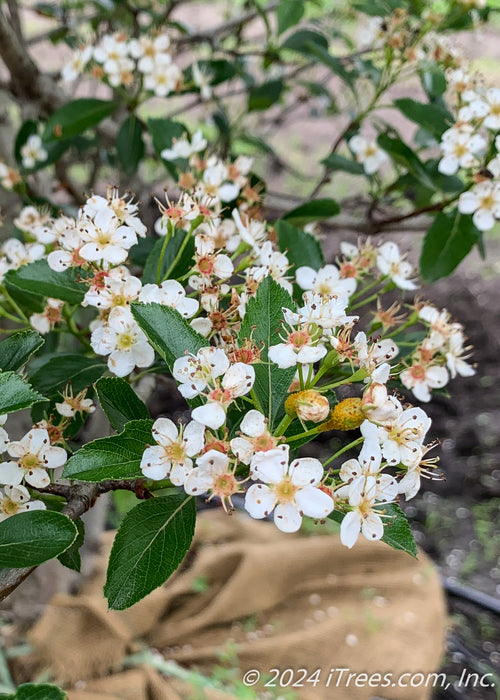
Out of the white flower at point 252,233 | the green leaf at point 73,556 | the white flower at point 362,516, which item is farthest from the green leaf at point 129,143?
the white flower at point 362,516

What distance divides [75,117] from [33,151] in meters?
0.11

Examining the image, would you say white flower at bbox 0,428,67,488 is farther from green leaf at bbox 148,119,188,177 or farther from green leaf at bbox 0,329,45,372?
green leaf at bbox 148,119,188,177

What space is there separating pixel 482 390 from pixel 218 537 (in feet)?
3.68

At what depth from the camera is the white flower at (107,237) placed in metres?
0.52

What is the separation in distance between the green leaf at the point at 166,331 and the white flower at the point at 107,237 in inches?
2.8

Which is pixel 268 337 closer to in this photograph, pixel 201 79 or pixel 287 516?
pixel 287 516

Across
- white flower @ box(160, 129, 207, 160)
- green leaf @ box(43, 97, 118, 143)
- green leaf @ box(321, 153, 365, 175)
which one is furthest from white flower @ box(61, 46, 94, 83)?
green leaf @ box(321, 153, 365, 175)

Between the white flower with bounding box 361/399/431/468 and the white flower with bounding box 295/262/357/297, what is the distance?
0.18 m

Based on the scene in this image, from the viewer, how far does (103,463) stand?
43cm

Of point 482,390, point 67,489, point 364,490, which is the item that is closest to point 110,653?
point 67,489

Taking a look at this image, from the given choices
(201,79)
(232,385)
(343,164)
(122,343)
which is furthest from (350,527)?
(201,79)

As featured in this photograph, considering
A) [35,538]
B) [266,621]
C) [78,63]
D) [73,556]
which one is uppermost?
[78,63]

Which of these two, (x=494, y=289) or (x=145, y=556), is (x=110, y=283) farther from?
(x=494, y=289)

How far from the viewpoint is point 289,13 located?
3.70 feet
